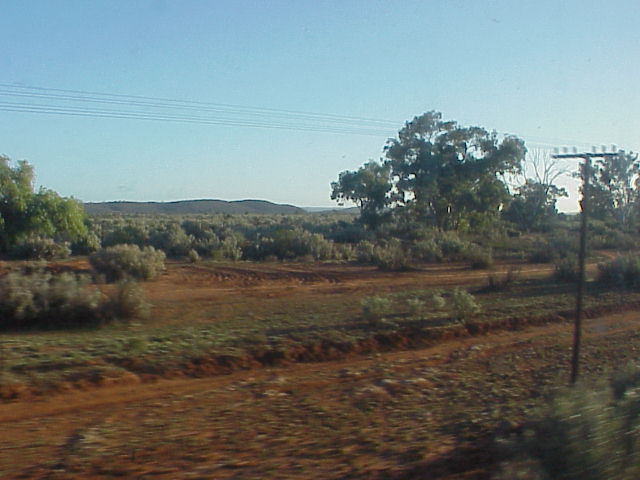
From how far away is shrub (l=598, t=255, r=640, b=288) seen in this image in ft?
75.6

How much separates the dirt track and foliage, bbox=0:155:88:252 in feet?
57.9

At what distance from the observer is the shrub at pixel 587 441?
16.1 ft

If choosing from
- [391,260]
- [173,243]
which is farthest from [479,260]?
[173,243]

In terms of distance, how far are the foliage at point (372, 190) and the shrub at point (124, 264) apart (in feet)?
78.0

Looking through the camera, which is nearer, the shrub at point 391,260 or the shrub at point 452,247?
the shrub at point 391,260

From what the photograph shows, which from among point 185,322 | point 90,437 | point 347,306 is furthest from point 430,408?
point 347,306

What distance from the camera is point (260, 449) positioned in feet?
23.8

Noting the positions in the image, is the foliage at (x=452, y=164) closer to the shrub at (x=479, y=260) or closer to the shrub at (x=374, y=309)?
the shrub at (x=479, y=260)

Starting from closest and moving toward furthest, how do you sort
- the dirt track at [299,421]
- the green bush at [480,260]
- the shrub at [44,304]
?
1. the dirt track at [299,421]
2. the shrub at [44,304]
3. the green bush at [480,260]

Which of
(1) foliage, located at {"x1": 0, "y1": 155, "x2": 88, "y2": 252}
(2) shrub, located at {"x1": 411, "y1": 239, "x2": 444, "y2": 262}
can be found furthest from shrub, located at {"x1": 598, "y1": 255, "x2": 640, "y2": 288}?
(1) foliage, located at {"x1": 0, "y1": 155, "x2": 88, "y2": 252}

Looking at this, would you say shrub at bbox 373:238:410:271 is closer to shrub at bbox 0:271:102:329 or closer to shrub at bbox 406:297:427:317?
shrub at bbox 406:297:427:317

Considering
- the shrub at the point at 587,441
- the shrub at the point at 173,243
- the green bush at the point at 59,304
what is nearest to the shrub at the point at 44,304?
the green bush at the point at 59,304

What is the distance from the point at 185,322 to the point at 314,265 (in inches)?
541

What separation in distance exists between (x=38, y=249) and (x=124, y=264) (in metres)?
9.22
